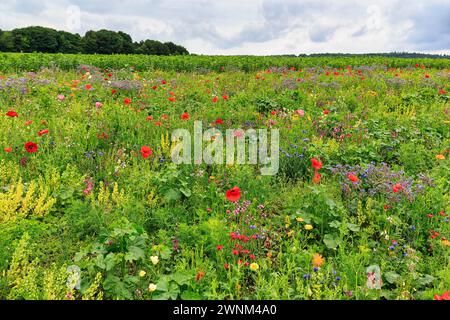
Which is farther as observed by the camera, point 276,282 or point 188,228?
point 188,228

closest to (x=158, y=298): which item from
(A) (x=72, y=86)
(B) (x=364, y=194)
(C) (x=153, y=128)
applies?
(B) (x=364, y=194)

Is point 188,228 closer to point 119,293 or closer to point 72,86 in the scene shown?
point 119,293

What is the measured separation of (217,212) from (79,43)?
6373cm

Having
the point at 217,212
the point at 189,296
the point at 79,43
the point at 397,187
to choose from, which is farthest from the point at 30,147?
the point at 79,43

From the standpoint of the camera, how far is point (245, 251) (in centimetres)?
316

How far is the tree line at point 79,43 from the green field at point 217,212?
52170 mm

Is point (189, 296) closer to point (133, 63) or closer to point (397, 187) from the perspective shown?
point (397, 187)

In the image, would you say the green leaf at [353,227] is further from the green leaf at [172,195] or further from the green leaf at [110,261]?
the green leaf at [110,261]

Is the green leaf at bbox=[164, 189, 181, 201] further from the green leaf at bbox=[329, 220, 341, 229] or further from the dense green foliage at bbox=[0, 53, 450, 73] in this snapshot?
the dense green foliage at bbox=[0, 53, 450, 73]

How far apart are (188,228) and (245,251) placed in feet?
2.03

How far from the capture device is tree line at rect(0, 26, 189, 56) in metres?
55.6

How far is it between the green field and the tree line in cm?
5217

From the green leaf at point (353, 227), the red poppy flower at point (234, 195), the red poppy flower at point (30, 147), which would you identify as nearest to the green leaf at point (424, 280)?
the green leaf at point (353, 227)

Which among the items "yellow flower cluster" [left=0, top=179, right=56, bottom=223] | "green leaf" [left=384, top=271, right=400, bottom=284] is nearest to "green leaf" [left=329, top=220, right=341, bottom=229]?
"green leaf" [left=384, top=271, right=400, bottom=284]
